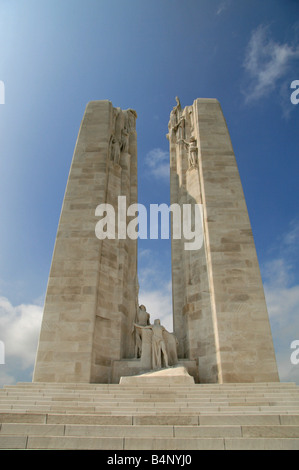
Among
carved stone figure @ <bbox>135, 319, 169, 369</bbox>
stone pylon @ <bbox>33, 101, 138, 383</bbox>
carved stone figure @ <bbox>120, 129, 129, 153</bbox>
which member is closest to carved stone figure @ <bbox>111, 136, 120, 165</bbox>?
stone pylon @ <bbox>33, 101, 138, 383</bbox>

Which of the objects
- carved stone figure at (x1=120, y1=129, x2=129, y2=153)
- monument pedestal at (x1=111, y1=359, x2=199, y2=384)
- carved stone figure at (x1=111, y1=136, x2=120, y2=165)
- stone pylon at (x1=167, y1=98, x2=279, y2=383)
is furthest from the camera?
carved stone figure at (x1=120, y1=129, x2=129, y2=153)

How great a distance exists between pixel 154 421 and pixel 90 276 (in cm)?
688

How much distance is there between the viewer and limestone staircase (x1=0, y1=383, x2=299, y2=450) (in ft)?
14.3

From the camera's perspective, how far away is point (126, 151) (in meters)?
15.9

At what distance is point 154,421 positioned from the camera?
16.6ft

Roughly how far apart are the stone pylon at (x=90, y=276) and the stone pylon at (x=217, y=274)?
2202 mm

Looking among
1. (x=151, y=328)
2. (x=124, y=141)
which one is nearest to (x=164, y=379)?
(x=151, y=328)

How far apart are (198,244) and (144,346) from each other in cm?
448

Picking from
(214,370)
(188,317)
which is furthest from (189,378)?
(188,317)

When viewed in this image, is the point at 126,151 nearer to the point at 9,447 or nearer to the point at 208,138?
the point at 208,138

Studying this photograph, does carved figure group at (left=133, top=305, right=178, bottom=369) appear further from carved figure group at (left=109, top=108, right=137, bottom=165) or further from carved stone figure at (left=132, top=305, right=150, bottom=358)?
carved figure group at (left=109, top=108, right=137, bottom=165)

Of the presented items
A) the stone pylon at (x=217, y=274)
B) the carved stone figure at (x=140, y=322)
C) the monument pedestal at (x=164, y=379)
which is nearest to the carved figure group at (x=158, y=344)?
the carved stone figure at (x=140, y=322)

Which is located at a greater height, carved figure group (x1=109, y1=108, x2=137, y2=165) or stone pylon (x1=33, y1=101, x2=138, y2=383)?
carved figure group (x1=109, y1=108, x2=137, y2=165)

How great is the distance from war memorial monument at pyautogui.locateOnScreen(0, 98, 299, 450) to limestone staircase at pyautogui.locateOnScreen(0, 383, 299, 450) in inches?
0.7
